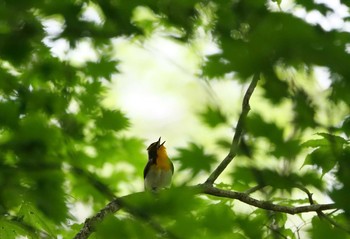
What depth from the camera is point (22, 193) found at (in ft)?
6.33

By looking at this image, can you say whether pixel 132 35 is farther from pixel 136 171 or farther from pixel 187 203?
pixel 136 171

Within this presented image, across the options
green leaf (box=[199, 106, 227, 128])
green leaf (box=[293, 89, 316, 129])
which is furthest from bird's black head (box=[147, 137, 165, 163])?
green leaf (box=[293, 89, 316, 129])

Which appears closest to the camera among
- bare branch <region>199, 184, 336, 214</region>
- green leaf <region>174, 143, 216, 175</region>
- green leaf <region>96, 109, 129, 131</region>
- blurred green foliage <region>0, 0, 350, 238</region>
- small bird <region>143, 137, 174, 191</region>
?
blurred green foliage <region>0, 0, 350, 238</region>

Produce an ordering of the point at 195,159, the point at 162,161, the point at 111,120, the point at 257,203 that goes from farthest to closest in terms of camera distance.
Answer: the point at 162,161
the point at 111,120
the point at 257,203
the point at 195,159

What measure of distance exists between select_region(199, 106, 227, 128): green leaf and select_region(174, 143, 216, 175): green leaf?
0.14m

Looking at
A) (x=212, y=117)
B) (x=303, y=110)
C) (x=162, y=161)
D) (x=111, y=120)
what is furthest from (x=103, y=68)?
Result: (x=162, y=161)

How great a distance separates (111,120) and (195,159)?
7.54 feet

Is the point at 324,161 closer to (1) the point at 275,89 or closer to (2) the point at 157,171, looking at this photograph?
(1) the point at 275,89

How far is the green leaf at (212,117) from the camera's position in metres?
1.84

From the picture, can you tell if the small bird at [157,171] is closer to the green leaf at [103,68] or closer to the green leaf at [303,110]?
the green leaf at [103,68]

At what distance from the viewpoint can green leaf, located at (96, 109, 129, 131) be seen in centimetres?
427

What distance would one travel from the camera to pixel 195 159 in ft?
6.91

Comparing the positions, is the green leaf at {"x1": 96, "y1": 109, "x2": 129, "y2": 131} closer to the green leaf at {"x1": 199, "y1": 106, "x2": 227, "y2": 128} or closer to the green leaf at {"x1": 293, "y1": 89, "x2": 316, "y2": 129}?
the green leaf at {"x1": 199, "y1": 106, "x2": 227, "y2": 128}

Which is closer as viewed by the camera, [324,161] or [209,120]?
[209,120]
